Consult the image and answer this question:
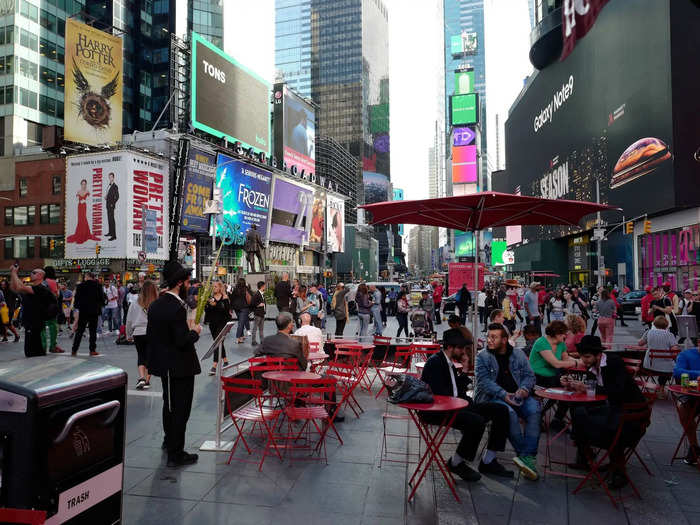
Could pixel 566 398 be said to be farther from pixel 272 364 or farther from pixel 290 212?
pixel 290 212

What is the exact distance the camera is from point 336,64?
5374 inches

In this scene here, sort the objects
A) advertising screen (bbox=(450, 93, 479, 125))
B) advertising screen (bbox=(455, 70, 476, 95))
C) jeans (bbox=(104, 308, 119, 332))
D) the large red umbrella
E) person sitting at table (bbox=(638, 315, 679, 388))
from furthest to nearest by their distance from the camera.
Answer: advertising screen (bbox=(455, 70, 476, 95)), advertising screen (bbox=(450, 93, 479, 125)), jeans (bbox=(104, 308, 119, 332)), person sitting at table (bbox=(638, 315, 679, 388)), the large red umbrella

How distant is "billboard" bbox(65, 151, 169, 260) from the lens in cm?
3497

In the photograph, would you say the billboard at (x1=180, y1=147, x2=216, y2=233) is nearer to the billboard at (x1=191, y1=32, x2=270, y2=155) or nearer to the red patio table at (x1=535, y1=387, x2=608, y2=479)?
the billboard at (x1=191, y1=32, x2=270, y2=155)

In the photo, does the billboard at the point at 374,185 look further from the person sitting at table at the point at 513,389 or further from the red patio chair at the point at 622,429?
the red patio chair at the point at 622,429

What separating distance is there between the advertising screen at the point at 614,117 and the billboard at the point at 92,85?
31908 mm

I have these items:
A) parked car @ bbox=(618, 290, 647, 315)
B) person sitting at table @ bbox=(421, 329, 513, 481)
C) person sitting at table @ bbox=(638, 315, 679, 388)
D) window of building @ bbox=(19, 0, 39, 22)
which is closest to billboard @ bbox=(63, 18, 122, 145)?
window of building @ bbox=(19, 0, 39, 22)

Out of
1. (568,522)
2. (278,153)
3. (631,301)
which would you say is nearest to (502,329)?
(568,522)

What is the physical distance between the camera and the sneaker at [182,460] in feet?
16.8

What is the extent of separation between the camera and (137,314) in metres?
8.48

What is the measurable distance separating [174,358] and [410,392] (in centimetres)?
237

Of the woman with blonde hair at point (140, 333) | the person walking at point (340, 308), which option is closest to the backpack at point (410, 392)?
the woman with blonde hair at point (140, 333)

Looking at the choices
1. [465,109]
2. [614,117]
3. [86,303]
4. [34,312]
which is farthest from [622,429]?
[465,109]

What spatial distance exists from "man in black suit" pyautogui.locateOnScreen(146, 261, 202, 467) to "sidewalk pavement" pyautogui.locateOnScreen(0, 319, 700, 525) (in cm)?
27
